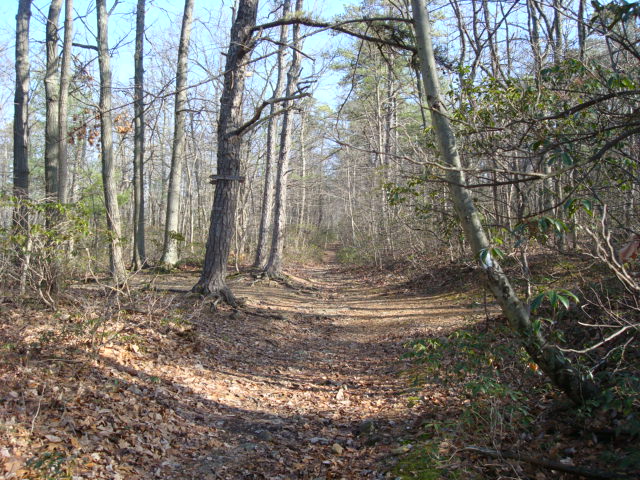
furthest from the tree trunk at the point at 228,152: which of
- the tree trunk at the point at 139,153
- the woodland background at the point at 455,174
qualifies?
the tree trunk at the point at 139,153

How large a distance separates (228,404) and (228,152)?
478 cm

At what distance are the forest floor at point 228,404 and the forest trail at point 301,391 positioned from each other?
2cm

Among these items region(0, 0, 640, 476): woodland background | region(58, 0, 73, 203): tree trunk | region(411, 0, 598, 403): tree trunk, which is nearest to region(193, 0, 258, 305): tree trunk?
region(0, 0, 640, 476): woodland background

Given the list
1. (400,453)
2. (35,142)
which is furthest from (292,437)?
(35,142)

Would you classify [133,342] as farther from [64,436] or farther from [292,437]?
[292,437]

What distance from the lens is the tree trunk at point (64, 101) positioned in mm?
9406

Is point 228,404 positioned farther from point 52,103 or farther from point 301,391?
point 52,103

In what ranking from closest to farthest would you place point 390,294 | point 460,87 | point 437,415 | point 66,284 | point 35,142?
1. point 437,415
2. point 66,284
3. point 460,87
4. point 390,294
5. point 35,142

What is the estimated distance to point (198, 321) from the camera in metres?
7.51

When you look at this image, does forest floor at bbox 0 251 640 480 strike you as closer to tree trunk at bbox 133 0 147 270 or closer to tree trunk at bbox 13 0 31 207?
tree trunk at bbox 13 0 31 207

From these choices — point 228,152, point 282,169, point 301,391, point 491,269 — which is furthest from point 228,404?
point 282,169

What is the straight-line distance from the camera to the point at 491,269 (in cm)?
360

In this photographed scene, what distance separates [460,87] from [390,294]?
25.5ft

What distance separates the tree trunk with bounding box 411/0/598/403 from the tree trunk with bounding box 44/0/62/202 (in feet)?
26.4
